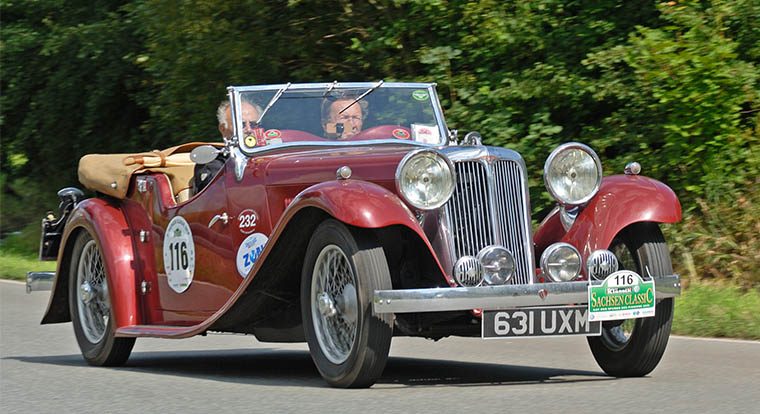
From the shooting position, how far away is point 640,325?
6488mm

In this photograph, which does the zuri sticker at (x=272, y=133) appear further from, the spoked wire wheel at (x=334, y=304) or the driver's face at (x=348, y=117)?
the spoked wire wheel at (x=334, y=304)

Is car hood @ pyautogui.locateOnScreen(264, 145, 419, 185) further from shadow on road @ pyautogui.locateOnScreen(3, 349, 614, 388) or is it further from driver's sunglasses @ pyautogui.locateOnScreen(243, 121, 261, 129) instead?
shadow on road @ pyautogui.locateOnScreen(3, 349, 614, 388)

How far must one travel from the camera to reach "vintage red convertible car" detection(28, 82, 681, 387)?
19.2 feet

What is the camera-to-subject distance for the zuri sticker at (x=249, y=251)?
6.94 meters

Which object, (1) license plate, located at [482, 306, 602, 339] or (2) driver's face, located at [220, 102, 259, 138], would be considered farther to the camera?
(2) driver's face, located at [220, 102, 259, 138]

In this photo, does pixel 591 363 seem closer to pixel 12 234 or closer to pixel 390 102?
pixel 390 102

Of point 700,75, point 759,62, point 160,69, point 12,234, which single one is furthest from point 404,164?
point 12,234

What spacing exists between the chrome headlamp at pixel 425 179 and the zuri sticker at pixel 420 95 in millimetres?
2044

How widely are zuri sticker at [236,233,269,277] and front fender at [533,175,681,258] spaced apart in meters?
1.66

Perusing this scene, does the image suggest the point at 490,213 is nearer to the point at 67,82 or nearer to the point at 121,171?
the point at 121,171

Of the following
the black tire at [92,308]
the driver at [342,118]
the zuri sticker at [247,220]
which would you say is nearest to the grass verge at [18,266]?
the black tire at [92,308]

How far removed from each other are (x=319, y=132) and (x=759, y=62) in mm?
7110

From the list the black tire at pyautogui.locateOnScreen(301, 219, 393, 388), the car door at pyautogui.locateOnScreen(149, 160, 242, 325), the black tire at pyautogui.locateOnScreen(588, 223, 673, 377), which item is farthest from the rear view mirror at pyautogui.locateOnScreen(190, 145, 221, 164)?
the black tire at pyautogui.locateOnScreen(588, 223, 673, 377)

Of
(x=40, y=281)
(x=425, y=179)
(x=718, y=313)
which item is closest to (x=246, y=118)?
(x=425, y=179)
